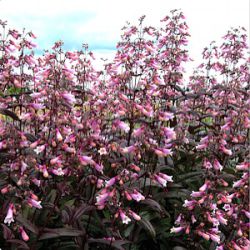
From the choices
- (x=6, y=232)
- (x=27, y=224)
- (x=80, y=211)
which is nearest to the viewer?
(x=6, y=232)

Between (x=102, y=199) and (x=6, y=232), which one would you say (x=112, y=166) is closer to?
(x=102, y=199)

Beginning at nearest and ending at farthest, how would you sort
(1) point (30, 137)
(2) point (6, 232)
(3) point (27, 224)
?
(2) point (6, 232) < (3) point (27, 224) < (1) point (30, 137)

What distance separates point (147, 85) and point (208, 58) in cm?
329

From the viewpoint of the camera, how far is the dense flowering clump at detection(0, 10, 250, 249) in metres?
4.09

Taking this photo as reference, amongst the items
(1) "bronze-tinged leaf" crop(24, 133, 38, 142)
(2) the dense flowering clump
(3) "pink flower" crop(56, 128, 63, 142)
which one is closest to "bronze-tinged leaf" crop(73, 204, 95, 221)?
(2) the dense flowering clump

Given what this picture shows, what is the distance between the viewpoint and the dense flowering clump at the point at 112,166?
13.4 feet

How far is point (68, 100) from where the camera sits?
4.29m

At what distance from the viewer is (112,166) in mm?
4031

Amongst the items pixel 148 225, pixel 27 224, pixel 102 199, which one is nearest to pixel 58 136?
pixel 102 199

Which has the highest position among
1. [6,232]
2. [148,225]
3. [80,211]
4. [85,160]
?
[85,160]

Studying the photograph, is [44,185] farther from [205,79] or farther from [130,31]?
[205,79]

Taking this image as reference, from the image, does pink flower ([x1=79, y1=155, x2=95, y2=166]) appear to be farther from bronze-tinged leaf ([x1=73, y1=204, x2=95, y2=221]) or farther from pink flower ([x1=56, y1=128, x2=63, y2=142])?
bronze-tinged leaf ([x1=73, y1=204, x2=95, y2=221])

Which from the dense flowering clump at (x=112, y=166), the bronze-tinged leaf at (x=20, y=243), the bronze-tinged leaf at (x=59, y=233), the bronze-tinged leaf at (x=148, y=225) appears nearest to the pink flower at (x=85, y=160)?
the dense flowering clump at (x=112, y=166)

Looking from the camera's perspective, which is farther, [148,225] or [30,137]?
[148,225]
